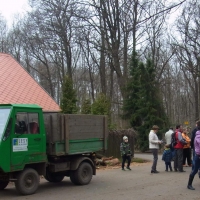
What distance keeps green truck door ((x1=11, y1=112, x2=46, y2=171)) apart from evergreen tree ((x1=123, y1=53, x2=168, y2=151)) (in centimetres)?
1961

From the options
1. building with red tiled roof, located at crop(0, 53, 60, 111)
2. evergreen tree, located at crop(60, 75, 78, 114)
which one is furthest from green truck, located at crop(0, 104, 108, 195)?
evergreen tree, located at crop(60, 75, 78, 114)

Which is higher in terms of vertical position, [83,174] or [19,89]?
[19,89]

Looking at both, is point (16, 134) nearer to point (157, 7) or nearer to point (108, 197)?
point (108, 197)

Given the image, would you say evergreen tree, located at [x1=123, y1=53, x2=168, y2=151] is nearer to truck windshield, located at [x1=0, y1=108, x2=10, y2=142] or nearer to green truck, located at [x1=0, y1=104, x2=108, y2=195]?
green truck, located at [x1=0, y1=104, x2=108, y2=195]

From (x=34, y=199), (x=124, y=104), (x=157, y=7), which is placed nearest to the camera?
(x=157, y=7)

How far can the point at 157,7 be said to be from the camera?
28.3 ft

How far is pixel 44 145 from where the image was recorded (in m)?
10.8

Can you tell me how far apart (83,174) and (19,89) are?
9915 mm

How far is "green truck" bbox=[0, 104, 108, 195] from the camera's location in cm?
1006

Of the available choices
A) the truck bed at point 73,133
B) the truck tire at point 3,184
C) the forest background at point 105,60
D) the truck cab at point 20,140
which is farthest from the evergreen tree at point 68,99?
the truck cab at point 20,140

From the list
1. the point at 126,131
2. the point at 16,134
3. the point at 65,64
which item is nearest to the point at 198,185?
the point at 16,134

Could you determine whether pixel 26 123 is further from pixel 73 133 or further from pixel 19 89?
Answer: pixel 19 89

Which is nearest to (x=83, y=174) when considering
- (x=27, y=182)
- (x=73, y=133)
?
(x=73, y=133)

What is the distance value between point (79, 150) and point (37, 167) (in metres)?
1.46
